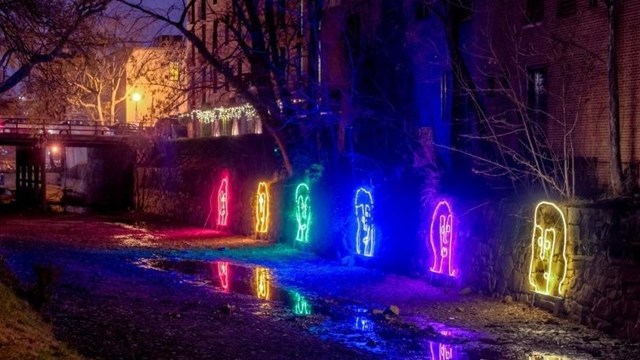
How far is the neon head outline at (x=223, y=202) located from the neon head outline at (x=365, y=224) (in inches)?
484

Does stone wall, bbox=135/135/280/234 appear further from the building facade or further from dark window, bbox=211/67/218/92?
dark window, bbox=211/67/218/92

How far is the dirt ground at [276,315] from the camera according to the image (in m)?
11.6

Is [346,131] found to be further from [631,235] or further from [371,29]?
[631,235]

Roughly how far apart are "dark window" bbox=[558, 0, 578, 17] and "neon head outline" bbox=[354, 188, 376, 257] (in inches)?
314

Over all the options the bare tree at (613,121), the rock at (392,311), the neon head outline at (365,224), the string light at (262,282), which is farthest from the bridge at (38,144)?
the rock at (392,311)

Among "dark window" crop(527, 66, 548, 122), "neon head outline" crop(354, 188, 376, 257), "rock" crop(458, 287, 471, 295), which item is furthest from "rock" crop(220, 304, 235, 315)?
"dark window" crop(527, 66, 548, 122)

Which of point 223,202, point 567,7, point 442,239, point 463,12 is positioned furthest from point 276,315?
point 223,202

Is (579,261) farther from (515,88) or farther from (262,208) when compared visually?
(262,208)

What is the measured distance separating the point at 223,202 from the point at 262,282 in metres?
16.4

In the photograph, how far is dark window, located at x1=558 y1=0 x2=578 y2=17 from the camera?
24.3 m

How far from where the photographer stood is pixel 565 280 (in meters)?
14.9

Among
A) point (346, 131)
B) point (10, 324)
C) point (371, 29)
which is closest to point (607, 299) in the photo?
point (10, 324)

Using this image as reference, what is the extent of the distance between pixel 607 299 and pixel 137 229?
1026 inches

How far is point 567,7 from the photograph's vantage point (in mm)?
24609
